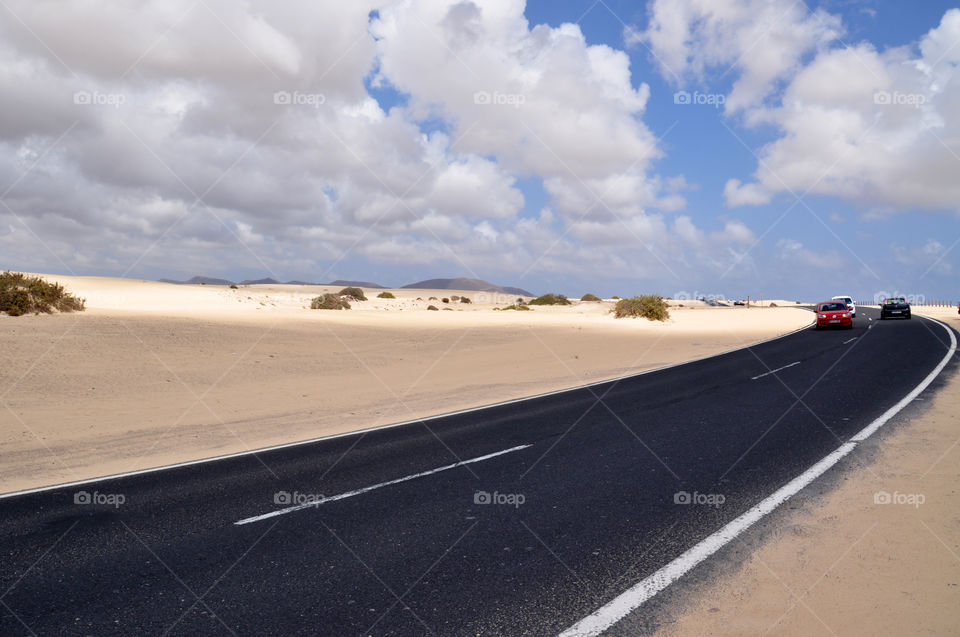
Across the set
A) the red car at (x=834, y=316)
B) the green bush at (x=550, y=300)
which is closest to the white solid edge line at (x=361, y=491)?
the red car at (x=834, y=316)

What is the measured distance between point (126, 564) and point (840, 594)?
577 centimetres

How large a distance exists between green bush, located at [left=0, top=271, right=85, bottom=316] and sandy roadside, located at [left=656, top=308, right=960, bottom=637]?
2476 cm

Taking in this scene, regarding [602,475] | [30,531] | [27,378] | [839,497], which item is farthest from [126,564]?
[27,378]

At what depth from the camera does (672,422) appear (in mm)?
10969

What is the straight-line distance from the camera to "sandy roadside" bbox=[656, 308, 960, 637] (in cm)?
412

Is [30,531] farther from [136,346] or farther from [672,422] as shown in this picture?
[136,346]

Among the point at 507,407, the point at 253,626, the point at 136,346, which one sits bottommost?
the point at 253,626

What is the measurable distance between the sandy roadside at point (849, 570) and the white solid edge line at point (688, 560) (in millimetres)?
187
